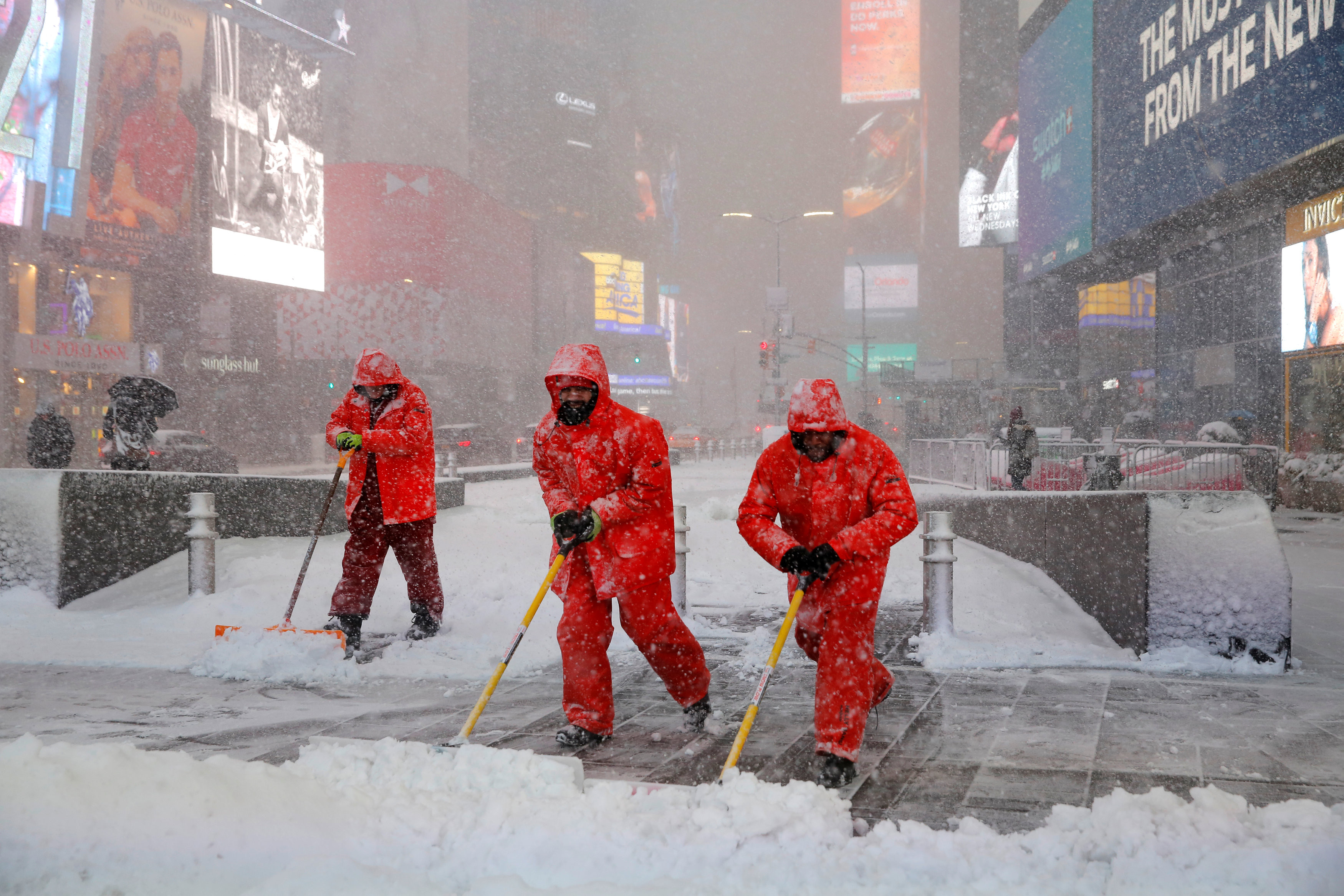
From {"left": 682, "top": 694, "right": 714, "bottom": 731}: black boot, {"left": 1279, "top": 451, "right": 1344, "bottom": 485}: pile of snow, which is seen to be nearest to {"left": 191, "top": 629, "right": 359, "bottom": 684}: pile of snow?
{"left": 682, "top": 694, "right": 714, "bottom": 731}: black boot

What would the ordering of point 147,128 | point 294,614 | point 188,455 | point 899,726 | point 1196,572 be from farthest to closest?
1. point 147,128
2. point 188,455
3. point 294,614
4. point 1196,572
5. point 899,726

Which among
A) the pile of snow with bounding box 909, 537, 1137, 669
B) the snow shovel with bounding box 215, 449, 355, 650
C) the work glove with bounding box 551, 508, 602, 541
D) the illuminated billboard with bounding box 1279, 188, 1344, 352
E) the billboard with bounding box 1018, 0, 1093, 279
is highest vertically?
the billboard with bounding box 1018, 0, 1093, 279

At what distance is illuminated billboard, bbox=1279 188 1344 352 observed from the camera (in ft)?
63.6

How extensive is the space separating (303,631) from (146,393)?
5567 millimetres

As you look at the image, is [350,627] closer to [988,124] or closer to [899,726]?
[899,726]

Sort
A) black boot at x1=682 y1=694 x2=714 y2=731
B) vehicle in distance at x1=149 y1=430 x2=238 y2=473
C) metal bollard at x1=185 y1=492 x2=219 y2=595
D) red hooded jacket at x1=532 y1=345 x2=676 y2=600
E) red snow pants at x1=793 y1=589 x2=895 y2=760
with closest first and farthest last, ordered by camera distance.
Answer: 1. red snow pants at x1=793 y1=589 x2=895 y2=760
2. red hooded jacket at x1=532 y1=345 x2=676 y2=600
3. black boot at x1=682 y1=694 x2=714 y2=731
4. metal bollard at x1=185 y1=492 x2=219 y2=595
5. vehicle in distance at x1=149 y1=430 x2=238 y2=473

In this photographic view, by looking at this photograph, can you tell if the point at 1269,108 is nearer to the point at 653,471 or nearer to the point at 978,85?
the point at 653,471

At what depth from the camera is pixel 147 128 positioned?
38250 millimetres

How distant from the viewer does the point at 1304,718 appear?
4527 millimetres

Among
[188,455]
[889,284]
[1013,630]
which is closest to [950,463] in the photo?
[1013,630]

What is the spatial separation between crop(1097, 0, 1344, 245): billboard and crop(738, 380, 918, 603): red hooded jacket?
17864 mm

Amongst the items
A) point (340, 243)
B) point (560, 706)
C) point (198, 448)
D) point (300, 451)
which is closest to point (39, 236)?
point (300, 451)

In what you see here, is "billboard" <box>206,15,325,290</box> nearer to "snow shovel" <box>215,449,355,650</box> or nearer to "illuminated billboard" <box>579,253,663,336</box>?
"snow shovel" <box>215,449,355,650</box>

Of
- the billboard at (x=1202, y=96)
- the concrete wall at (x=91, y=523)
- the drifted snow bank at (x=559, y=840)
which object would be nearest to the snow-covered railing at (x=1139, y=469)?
the billboard at (x=1202, y=96)
